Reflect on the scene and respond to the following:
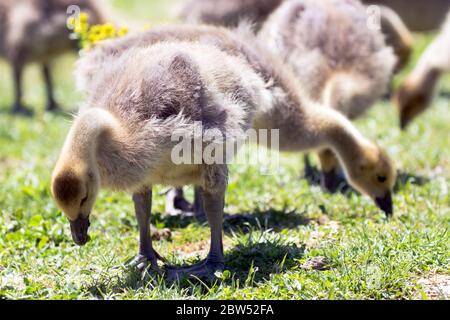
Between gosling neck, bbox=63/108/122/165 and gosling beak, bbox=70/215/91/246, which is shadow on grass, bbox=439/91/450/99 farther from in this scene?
gosling beak, bbox=70/215/91/246

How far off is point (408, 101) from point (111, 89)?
502cm

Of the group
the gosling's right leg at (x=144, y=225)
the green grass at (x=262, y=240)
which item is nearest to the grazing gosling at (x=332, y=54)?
the green grass at (x=262, y=240)

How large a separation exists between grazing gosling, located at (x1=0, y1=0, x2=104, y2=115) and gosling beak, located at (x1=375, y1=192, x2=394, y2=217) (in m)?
5.48

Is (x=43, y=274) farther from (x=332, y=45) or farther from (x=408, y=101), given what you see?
(x=408, y=101)

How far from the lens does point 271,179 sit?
717 centimetres

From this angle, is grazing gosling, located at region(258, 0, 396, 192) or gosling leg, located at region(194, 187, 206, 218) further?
grazing gosling, located at region(258, 0, 396, 192)

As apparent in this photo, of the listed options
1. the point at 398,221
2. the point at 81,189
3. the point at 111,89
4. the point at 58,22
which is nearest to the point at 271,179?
the point at 398,221

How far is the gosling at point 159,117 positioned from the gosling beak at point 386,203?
1053 mm

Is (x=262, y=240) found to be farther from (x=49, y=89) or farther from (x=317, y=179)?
(x=49, y=89)

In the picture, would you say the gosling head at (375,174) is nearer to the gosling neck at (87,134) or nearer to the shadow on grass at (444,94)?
the gosling neck at (87,134)

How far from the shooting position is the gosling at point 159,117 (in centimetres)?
433

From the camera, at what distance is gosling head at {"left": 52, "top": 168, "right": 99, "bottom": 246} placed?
13.6ft

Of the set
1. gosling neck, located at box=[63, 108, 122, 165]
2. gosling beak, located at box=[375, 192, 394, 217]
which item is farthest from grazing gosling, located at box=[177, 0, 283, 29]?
gosling neck, located at box=[63, 108, 122, 165]

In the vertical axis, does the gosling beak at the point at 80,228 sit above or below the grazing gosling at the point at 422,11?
below
